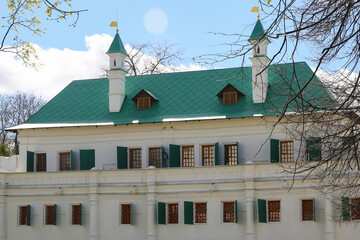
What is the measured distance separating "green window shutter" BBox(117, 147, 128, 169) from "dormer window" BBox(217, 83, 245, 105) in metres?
6.52

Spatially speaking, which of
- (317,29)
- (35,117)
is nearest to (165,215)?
(35,117)

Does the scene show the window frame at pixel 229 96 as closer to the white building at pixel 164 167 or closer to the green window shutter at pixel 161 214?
the white building at pixel 164 167

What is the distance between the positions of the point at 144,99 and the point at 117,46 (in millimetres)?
3950

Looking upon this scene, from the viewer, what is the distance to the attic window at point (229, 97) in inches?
1550

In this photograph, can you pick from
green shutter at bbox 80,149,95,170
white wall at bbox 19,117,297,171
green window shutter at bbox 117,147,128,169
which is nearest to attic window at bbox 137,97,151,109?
white wall at bbox 19,117,297,171

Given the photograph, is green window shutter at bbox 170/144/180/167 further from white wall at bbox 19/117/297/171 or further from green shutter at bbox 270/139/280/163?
green shutter at bbox 270/139/280/163

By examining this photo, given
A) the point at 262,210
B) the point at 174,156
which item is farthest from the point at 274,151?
the point at 174,156

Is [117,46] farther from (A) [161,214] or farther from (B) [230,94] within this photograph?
(A) [161,214]

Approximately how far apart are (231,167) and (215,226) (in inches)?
128

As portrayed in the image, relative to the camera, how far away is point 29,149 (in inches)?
1663

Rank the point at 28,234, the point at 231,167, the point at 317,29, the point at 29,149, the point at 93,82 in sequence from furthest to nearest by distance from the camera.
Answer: the point at 93,82 < the point at 29,149 < the point at 28,234 < the point at 231,167 < the point at 317,29

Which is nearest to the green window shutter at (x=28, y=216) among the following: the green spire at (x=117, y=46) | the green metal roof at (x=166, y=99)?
the green metal roof at (x=166, y=99)

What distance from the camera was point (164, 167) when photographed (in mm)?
39250

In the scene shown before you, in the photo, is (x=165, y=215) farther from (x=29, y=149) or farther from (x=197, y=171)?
(x=29, y=149)
